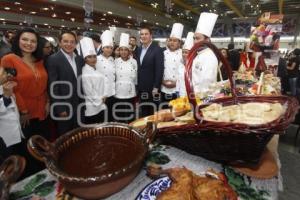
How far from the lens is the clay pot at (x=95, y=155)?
0.61 m

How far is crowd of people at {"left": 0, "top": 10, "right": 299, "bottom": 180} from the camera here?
5.77ft

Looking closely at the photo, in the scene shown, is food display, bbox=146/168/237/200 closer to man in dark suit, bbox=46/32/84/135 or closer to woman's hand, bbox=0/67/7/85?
woman's hand, bbox=0/67/7/85

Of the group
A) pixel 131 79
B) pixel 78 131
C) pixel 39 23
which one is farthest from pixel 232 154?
pixel 39 23

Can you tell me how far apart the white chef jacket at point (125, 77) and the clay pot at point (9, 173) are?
8.84 feet

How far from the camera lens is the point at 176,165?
849mm

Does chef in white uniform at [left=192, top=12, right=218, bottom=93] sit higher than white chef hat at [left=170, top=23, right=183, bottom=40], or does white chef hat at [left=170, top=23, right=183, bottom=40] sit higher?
white chef hat at [left=170, top=23, right=183, bottom=40]

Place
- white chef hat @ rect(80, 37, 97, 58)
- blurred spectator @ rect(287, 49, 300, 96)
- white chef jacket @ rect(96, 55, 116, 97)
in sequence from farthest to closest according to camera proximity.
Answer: blurred spectator @ rect(287, 49, 300, 96), white chef jacket @ rect(96, 55, 116, 97), white chef hat @ rect(80, 37, 97, 58)

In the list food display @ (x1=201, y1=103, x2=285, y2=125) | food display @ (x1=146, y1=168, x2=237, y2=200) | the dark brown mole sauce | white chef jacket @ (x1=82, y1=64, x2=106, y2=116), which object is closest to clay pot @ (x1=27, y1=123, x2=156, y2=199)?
the dark brown mole sauce

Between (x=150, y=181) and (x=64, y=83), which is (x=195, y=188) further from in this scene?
(x=64, y=83)

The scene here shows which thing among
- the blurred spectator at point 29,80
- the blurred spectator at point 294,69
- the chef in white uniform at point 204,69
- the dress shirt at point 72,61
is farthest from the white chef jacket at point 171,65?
the blurred spectator at point 294,69

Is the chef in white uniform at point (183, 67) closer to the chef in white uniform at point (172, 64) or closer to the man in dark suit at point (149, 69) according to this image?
the chef in white uniform at point (172, 64)

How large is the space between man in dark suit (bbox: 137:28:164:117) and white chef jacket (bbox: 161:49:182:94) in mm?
101

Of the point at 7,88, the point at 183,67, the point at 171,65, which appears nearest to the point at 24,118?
the point at 7,88

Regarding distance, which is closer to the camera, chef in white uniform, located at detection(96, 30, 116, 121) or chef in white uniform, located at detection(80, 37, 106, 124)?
chef in white uniform, located at detection(80, 37, 106, 124)
